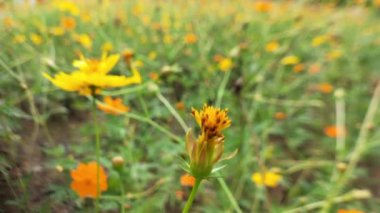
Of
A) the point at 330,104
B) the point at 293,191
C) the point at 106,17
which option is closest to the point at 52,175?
the point at 293,191

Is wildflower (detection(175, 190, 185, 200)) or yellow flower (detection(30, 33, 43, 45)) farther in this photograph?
yellow flower (detection(30, 33, 43, 45))

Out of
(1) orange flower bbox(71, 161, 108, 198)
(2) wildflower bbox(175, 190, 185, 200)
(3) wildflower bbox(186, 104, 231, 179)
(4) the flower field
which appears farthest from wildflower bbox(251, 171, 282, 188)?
(3) wildflower bbox(186, 104, 231, 179)

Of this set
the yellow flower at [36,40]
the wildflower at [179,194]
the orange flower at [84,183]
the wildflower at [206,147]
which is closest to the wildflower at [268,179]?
the wildflower at [179,194]

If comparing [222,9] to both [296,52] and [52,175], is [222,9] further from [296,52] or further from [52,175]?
[52,175]

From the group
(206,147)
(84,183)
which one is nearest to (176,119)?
(84,183)

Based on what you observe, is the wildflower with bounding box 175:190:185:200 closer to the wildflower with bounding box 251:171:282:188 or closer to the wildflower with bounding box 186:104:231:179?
the wildflower with bounding box 251:171:282:188

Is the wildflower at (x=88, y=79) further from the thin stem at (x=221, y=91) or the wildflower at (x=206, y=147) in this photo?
the thin stem at (x=221, y=91)

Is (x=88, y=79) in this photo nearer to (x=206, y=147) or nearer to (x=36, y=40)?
(x=206, y=147)

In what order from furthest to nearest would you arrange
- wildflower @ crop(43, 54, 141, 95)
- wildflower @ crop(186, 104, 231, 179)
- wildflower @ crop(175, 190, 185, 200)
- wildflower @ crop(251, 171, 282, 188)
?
wildflower @ crop(251, 171, 282, 188) < wildflower @ crop(175, 190, 185, 200) < wildflower @ crop(43, 54, 141, 95) < wildflower @ crop(186, 104, 231, 179)
